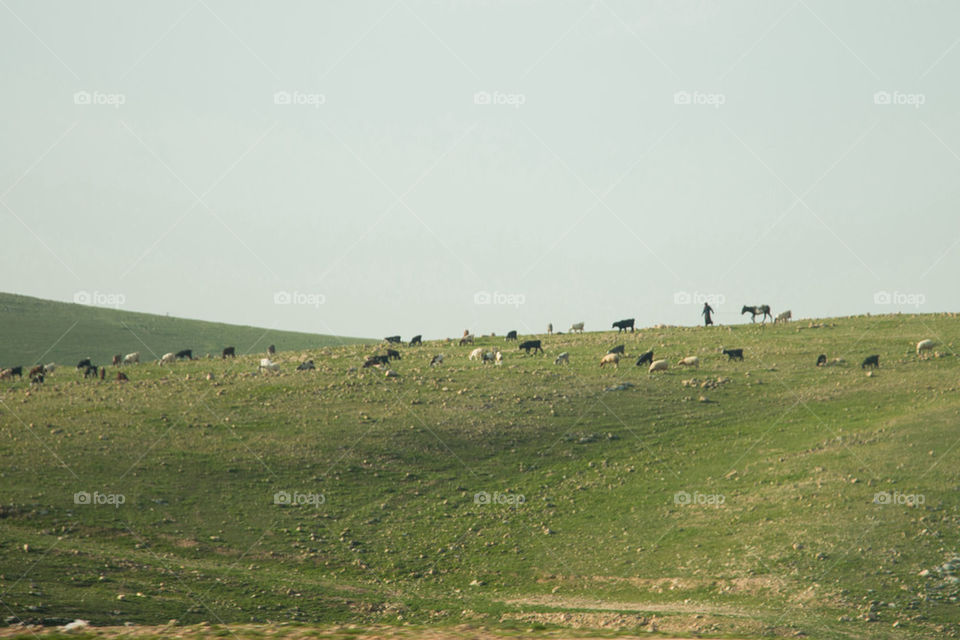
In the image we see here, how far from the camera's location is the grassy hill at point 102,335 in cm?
8900

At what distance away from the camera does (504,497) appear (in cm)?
3422

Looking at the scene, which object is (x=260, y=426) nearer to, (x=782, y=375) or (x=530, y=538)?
(x=530, y=538)

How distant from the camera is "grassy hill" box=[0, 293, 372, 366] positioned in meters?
89.0

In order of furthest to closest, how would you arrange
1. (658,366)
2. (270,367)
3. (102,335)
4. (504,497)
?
(102,335) < (270,367) < (658,366) < (504,497)

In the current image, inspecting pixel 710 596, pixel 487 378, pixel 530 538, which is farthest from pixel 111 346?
pixel 710 596

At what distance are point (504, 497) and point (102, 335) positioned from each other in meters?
75.5

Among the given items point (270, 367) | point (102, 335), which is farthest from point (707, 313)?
point (102, 335)

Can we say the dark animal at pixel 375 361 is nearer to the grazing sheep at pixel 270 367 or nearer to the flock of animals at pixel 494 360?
the flock of animals at pixel 494 360

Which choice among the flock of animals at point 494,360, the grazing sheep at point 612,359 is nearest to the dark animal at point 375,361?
the flock of animals at point 494,360

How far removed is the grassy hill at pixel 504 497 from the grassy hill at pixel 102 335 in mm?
43551

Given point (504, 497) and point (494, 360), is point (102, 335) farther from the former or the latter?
point (504, 497)

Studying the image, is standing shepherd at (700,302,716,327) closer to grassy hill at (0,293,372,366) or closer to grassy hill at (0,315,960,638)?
grassy hill at (0,315,960,638)

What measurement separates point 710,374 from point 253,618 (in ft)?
96.7

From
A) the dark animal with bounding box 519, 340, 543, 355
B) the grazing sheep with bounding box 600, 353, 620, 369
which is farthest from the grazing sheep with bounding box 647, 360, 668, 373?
the dark animal with bounding box 519, 340, 543, 355
